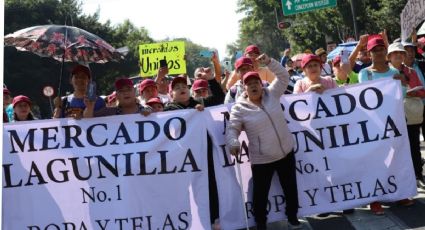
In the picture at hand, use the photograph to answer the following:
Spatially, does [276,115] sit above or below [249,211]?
above

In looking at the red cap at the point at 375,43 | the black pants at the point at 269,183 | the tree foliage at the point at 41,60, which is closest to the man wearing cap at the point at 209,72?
the black pants at the point at 269,183

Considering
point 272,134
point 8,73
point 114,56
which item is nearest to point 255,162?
point 272,134

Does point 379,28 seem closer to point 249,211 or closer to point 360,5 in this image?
point 360,5

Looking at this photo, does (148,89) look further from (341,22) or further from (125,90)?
(341,22)

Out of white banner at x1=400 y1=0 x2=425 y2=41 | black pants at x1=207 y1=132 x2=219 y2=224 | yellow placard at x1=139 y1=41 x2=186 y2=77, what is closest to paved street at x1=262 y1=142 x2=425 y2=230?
black pants at x1=207 y1=132 x2=219 y2=224

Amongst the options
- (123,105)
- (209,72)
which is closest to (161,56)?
(209,72)

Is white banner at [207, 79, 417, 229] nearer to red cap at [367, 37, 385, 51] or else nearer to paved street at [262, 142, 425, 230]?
paved street at [262, 142, 425, 230]

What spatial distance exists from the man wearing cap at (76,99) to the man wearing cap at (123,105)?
0.30ft

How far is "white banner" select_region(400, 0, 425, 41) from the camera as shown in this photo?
23.1 ft

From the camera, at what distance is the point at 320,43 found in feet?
115

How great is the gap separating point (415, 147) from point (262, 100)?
198 cm

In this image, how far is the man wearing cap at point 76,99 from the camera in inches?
209

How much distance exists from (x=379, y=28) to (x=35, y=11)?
27.2 metres

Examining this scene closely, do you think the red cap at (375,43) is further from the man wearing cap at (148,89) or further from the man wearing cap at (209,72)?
the man wearing cap at (148,89)
